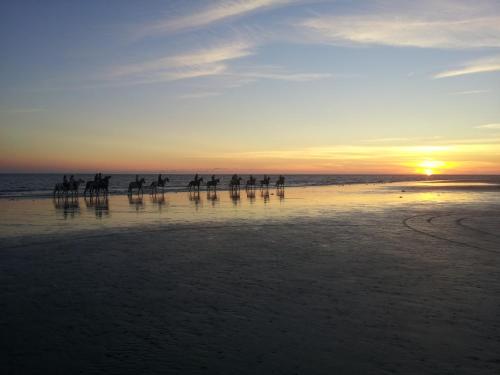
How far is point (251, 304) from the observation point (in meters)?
7.12

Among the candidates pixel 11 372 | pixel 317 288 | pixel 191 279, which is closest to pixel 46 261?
pixel 191 279

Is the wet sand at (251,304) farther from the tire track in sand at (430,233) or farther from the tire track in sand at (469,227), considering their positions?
the tire track in sand at (469,227)

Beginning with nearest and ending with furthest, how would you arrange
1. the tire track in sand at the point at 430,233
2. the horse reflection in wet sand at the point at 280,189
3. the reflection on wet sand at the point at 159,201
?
the tire track in sand at the point at 430,233, the reflection on wet sand at the point at 159,201, the horse reflection in wet sand at the point at 280,189

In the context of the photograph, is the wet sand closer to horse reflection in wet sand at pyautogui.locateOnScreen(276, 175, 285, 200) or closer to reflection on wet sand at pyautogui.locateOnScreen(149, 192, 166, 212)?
reflection on wet sand at pyautogui.locateOnScreen(149, 192, 166, 212)

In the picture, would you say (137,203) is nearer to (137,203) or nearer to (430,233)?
(137,203)

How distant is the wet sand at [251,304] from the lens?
5117mm

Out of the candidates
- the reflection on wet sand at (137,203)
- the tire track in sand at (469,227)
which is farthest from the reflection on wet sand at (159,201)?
the tire track in sand at (469,227)

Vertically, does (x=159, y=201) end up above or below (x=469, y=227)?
above

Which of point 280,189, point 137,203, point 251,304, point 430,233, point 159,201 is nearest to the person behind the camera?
point 251,304

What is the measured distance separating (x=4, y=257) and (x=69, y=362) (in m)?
7.57

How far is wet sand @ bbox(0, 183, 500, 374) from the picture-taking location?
16.8ft

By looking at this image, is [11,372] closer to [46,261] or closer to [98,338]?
[98,338]

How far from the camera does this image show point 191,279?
29.1 ft

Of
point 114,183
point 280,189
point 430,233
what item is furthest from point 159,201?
point 114,183
